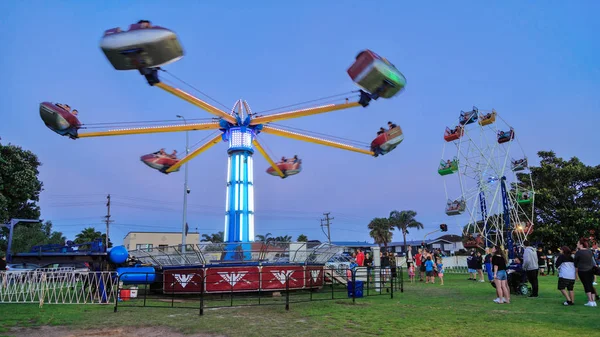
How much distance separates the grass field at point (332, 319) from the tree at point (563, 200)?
85.8ft

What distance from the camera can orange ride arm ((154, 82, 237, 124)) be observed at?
17672 mm

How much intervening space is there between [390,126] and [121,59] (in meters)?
13.6

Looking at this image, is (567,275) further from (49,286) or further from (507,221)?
(507,221)

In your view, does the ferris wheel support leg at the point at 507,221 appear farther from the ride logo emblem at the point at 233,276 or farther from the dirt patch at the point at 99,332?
the dirt patch at the point at 99,332

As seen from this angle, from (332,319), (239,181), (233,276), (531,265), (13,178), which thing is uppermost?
(13,178)

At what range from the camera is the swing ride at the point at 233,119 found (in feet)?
47.0

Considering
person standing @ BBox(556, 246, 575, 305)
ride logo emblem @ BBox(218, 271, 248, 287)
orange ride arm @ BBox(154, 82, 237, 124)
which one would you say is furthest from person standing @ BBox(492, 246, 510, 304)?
orange ride arm @ BBox(154, 82, 237, 124)

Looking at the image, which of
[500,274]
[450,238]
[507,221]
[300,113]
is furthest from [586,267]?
[450,238]

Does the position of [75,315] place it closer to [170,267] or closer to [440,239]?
[170,267]

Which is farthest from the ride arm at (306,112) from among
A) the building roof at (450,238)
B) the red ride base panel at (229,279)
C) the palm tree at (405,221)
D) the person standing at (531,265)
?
the building roof at (450,238)

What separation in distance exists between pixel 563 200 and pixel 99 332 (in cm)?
3900

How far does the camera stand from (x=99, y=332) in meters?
7.89

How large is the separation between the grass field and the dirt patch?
0.6 inches

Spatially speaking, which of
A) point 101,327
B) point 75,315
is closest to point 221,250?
point 75,315
